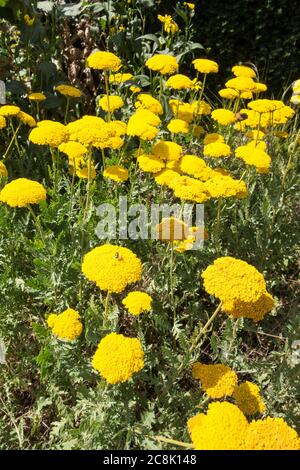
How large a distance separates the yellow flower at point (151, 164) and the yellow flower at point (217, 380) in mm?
1156

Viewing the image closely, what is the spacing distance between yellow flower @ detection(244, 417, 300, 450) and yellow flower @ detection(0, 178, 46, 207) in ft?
4.15

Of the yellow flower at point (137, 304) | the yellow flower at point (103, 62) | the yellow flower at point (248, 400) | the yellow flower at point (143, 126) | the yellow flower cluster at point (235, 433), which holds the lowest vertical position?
the yellow flower at point (248, 400)

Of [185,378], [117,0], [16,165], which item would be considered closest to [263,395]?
[185,378]

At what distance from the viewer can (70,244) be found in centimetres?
249

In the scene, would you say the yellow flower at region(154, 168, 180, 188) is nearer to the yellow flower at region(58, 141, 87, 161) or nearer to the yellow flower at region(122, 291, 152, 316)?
the yellow flower at region(58, 141, 87, 161)

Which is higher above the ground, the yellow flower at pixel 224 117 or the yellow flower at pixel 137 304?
the yellow flower at pixel 224 117

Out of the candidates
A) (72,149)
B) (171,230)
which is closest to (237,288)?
(171,230)

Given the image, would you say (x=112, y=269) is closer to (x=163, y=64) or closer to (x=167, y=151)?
(x=167, y=151)

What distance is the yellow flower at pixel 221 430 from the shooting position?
127 cm

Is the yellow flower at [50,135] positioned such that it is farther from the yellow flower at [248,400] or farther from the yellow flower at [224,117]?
the yellow flower at [248,400]

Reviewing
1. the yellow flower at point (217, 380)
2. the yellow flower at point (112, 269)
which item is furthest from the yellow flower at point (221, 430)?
the yellow flower at point (112, 269)

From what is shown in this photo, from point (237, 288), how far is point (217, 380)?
1.20 ft

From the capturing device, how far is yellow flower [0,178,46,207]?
1.98 m
